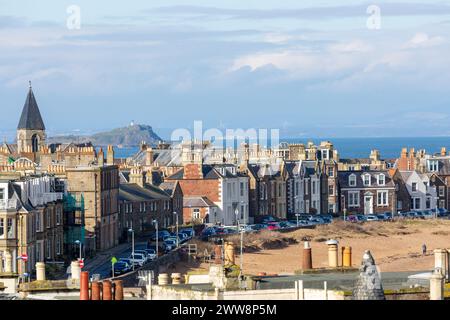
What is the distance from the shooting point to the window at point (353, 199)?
5084 inches

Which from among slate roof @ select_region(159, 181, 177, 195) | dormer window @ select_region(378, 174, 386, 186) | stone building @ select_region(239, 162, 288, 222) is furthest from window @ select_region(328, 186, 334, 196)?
slate roof @ select_region(159, 181, 177, 195)

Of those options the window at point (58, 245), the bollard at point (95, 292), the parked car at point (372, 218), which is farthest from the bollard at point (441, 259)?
the parked car at point (372, 218)

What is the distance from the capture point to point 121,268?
7494 centimetres

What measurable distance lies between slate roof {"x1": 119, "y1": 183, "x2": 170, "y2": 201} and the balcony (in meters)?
23.5

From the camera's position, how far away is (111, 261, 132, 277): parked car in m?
73.6

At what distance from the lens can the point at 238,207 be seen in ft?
370

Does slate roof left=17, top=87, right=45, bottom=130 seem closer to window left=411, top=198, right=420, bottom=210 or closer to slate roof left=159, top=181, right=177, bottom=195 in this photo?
slate roof left=159, top=181, right=177, bottom=195

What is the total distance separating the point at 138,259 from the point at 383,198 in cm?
5237

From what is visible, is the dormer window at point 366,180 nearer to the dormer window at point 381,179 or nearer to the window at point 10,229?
the dormer window at point 381,179

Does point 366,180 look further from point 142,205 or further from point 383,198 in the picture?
point 142,205

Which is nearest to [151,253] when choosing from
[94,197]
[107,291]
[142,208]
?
[94,197]

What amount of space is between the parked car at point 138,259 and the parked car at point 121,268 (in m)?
1.01
